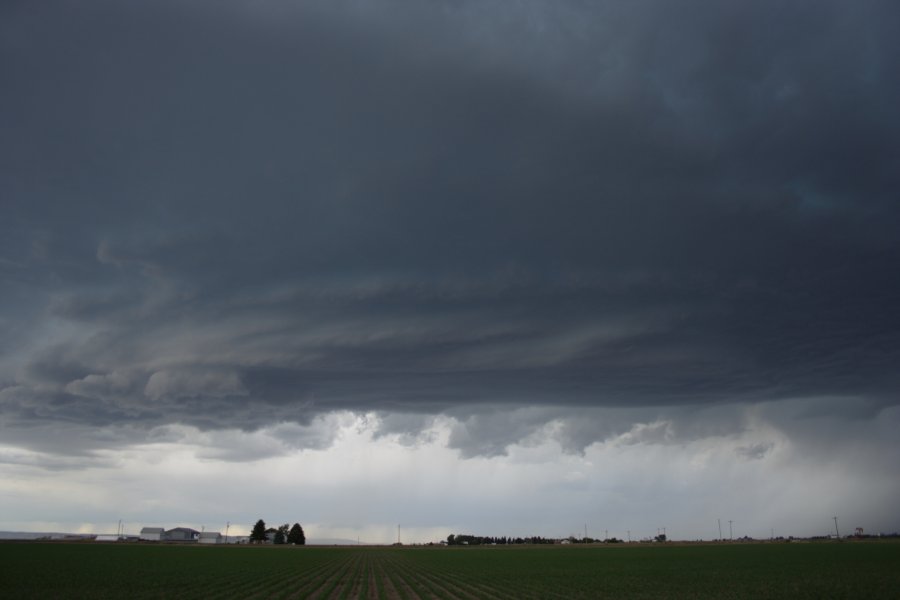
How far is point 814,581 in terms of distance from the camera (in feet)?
198

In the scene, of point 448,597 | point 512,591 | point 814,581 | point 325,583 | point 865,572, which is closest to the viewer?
point 448,597

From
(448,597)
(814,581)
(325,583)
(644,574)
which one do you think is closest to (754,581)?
(814,581)

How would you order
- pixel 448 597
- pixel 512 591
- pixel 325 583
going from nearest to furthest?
1. pixel 448 597
2. pixel 512 591
3. pixel 325 583

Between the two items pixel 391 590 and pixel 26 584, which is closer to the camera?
pixel 26 584

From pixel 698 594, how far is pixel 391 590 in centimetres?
2651

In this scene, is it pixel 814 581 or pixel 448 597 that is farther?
pixel 814 581

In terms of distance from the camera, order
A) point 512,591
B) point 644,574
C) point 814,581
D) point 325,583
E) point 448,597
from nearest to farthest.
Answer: point 448,597 → point 512,591 → point 814,581 → point 325,583 → point 644,574

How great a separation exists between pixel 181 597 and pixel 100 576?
2433 cm

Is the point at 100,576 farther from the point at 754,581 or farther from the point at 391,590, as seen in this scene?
the point at 754,581

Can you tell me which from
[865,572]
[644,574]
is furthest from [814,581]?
[644,574]

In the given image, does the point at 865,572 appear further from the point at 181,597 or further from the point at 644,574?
the point at 181,597

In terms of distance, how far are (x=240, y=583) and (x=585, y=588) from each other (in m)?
33.2

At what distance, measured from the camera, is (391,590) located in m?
56.8

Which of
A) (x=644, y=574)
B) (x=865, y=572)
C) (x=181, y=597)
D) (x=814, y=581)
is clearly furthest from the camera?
(x=644, y=574)
